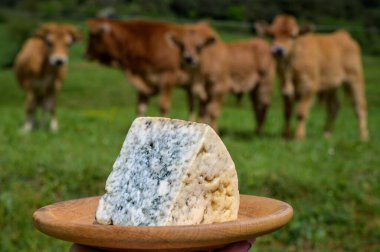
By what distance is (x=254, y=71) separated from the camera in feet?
44.1

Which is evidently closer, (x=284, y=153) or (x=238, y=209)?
(x=238, y=209)

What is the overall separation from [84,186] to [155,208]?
515 cm

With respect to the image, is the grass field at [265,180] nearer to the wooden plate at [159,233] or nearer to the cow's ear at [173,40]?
the cow's ear at [173,40]

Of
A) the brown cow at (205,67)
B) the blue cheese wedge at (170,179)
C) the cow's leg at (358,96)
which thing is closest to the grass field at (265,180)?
the brown cow at (205,67)

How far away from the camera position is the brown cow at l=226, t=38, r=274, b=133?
13148mm

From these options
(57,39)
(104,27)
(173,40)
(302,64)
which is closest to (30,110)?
(57,39)

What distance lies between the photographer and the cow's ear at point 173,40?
12448 mm

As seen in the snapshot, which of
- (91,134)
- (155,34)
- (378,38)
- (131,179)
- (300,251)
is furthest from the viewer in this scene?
(378,38)

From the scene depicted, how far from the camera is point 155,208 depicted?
216 centimetres

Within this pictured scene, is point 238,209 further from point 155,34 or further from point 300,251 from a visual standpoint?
point 155,34

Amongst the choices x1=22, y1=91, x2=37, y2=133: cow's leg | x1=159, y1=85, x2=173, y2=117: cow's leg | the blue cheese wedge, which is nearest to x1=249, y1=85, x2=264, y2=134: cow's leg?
x1=159, y1=85, x2=173, y2=117: cow's leg

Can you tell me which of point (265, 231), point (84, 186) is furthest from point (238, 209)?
point (84, 186)

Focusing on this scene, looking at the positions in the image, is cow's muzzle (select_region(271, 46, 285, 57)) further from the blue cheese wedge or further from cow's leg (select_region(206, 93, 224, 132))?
the blue cheese wedge

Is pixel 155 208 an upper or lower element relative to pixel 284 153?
upper
